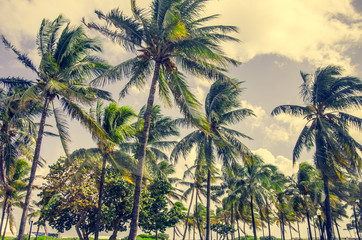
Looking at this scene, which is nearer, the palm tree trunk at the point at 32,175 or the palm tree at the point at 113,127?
the palm tree trunk at the point at 32,175

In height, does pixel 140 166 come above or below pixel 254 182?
below

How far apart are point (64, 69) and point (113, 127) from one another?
5394mm

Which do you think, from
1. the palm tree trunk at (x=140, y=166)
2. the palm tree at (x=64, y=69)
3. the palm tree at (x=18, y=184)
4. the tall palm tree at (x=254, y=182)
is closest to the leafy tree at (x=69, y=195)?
the palm tree at (x=64, y=69)

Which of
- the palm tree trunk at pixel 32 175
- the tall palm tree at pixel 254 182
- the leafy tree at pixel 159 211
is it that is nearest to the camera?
the palm tree trunk at pixel 32 175

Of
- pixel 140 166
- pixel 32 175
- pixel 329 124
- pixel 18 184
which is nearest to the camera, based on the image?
pixel 140 166

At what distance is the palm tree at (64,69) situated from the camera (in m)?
12.8

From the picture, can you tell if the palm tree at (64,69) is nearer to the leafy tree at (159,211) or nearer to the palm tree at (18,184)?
the leafy tree at (159,211)

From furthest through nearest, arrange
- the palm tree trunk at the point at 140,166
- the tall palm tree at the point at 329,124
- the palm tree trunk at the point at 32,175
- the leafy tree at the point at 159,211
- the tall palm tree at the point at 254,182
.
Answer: the tall palm tree at the point at 254,182
the leafy tree at the point at 159,211
the tall palm tree at the point at 329,124
the palm tree trunk at the point at 32,175
the palm tree trunk at the point at 140,166

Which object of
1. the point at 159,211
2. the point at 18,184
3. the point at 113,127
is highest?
the point at 113,127

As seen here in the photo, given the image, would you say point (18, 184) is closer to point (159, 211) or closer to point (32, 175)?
point (159, 211)

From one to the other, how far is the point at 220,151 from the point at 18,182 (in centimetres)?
2252

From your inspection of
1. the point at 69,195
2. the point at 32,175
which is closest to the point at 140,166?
the point at 32,175

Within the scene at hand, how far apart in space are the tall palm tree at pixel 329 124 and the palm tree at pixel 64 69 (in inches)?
549

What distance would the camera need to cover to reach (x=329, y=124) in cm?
1770
